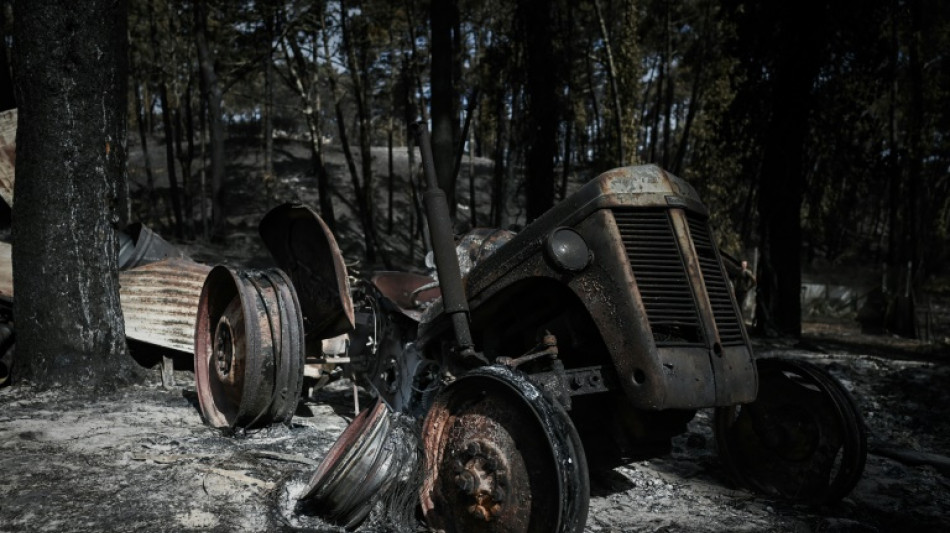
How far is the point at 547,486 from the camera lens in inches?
119

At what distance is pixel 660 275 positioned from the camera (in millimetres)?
3453

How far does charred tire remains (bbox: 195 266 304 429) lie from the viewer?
186 inches

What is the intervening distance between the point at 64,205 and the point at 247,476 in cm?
300

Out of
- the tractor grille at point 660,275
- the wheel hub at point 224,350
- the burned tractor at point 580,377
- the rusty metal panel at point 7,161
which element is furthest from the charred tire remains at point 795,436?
the rusty metal panel at point 7,161

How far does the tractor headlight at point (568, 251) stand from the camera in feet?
11.3

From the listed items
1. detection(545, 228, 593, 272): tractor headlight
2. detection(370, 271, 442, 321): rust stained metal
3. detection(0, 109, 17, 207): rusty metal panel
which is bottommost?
detection(370, 271, 442, 321): rust stained metal

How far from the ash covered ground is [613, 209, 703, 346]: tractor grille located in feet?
3.39

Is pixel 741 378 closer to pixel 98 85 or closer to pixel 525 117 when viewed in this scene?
pixel 98 85

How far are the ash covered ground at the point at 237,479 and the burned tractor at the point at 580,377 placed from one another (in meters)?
0.28

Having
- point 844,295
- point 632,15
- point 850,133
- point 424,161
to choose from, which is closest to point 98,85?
point 424,161

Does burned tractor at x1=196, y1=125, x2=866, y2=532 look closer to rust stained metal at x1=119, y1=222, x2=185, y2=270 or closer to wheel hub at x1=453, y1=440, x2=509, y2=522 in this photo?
wheel hub at x1=453, y1=440, x2=509, y2=522

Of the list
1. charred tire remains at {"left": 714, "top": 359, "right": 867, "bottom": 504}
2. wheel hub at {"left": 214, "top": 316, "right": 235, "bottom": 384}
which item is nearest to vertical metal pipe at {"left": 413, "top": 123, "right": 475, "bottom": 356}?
charred tire remains at {"left": 714, "top": 359, "right": 867, "bottom": 504}

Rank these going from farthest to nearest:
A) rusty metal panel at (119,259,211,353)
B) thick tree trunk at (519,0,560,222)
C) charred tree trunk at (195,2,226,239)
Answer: charred tree trunk at (195,2,226,239)
thick tree trunk at (519,0,560,222)
rusty metal panel at (119,259,211,353)

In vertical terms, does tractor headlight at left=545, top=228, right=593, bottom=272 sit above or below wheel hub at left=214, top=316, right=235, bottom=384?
above
